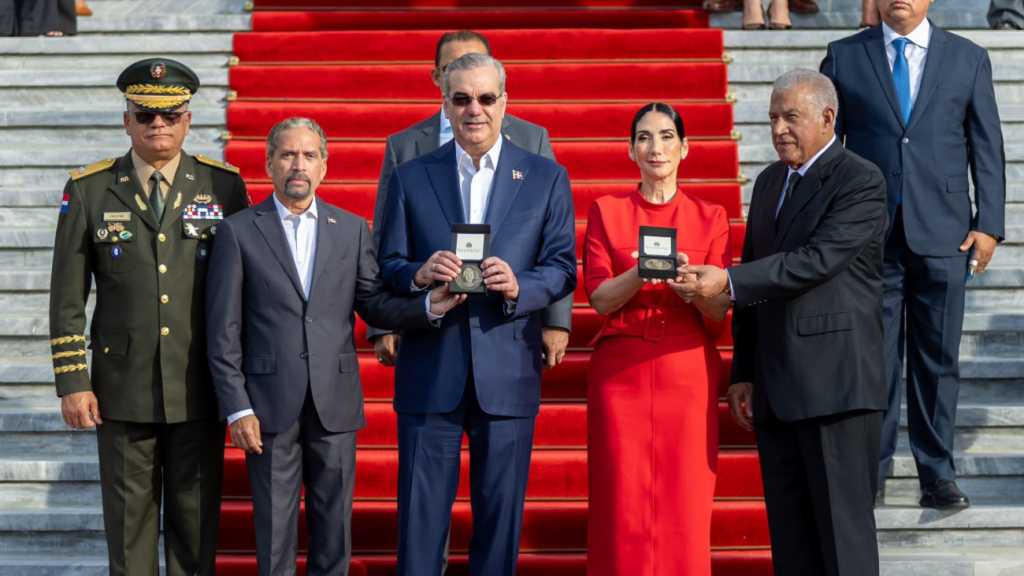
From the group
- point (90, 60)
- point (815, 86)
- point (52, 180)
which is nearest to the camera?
point (815, 86)

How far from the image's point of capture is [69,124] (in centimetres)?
595

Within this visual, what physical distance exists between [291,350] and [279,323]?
0.09m

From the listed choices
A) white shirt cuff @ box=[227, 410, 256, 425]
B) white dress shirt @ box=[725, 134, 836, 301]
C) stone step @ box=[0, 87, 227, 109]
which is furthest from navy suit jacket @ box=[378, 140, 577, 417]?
stone step @ box=[0, 87, 227, 109]

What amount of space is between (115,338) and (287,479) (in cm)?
75

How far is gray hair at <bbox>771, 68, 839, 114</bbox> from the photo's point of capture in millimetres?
3270

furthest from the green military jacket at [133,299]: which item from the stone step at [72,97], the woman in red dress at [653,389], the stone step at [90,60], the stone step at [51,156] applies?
the stone step at [90,60]

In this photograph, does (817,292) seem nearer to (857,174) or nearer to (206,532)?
(857,174)

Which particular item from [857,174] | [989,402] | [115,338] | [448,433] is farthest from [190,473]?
[989,402]

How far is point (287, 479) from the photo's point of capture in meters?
3.30

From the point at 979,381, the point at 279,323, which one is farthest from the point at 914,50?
the point at 279,323

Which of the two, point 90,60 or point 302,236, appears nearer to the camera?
point 302,236

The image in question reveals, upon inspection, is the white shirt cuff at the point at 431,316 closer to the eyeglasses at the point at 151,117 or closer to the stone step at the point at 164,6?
the eyeglasses at the point at 151,117

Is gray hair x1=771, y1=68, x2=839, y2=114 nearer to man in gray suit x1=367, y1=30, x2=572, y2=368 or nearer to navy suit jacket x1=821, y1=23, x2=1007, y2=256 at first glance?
navy suit jacket x1=821, y1=23, x2=1007, y2=256

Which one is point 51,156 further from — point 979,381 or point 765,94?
point 979,381
